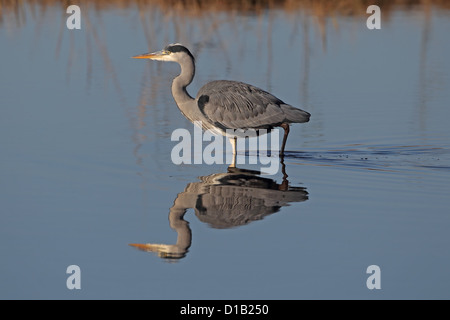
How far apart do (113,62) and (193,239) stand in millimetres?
8935

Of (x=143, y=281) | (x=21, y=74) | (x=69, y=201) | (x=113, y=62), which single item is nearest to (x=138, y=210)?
(x=69, y=201)

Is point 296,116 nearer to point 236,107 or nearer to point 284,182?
point 236,107

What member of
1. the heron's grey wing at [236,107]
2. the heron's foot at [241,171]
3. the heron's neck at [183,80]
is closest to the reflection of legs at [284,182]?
the heron's foot at [241,171]

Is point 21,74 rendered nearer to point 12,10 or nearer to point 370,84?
point 370,84

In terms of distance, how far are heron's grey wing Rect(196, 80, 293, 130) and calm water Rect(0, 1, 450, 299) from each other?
0.41 metres

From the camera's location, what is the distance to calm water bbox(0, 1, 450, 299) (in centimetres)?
566

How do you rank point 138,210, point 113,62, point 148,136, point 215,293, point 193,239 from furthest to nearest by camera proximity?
point 113,62, point 148,136, point 138,210, point 193,239, point 215,293

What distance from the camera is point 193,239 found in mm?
6434

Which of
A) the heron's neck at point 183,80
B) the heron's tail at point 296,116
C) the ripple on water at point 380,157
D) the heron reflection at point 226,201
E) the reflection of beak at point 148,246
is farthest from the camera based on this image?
the heron's neck at point 183,80

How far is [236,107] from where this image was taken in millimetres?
9672

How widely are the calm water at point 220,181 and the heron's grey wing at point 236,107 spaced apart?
0.41 m

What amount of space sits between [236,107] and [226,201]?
2390 mm

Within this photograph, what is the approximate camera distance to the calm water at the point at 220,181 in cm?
566

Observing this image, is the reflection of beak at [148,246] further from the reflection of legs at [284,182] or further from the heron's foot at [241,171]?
the heron's foot at [241,171]
